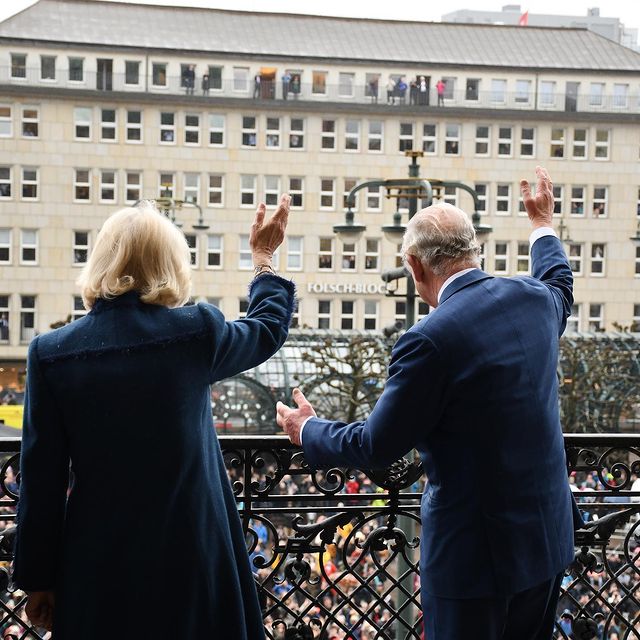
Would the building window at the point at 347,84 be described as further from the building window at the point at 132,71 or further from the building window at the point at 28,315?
the building window at the point at 28,315

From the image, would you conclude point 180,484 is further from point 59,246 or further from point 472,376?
point 59,246

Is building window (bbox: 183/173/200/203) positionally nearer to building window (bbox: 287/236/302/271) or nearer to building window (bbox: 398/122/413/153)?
building window (bbox: 287/236/302/271)

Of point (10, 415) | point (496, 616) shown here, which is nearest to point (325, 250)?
point (10, 415)

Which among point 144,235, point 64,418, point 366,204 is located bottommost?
point 64,418

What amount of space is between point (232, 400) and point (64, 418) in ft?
85.5

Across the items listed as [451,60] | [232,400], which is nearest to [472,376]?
[232,400]

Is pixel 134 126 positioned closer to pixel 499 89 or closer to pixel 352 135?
pixel 352 135

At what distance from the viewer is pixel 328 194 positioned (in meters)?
63.0

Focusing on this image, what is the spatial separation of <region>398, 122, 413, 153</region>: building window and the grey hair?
62278mm

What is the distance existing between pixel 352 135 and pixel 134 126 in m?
12.0

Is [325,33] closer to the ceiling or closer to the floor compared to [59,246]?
closer to the ceiling

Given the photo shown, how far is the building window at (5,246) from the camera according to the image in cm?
6066

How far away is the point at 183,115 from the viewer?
62.8 metres

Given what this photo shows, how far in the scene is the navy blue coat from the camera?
2.84m
